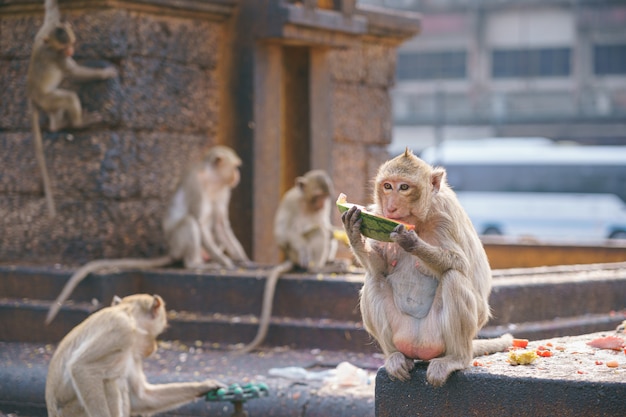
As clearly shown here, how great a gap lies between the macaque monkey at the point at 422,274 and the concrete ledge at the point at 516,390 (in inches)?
2.8

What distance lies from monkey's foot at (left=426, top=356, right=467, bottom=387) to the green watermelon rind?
60 cm

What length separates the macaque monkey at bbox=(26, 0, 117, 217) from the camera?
Result: 9336 mm

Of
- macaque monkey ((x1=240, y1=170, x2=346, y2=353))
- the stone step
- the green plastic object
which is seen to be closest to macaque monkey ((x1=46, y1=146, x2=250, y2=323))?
macaque monkey ((x1=240, y1=170, x2=346, y2=353))

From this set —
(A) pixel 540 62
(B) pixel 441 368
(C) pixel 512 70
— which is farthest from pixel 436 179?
(C) pixel 512 70

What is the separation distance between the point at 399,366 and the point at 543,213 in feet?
82.0

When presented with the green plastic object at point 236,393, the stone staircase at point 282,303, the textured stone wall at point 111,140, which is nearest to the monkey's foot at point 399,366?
the green plastic object at point 236,393

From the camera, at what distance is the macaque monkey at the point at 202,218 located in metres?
9.63

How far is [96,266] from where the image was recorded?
9.15 meters

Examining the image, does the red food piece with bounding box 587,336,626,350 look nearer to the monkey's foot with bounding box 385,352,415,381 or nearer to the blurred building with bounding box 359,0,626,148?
the monkey's foot with bounding box 385,352,415,381

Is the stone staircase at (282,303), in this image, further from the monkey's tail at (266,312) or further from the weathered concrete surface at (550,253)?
the weathered concrete surface at (550,253)

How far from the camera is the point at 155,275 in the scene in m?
9.31

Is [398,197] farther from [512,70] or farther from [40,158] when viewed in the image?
[512,70]

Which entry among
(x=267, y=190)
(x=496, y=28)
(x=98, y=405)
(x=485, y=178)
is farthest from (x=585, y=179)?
(x=98, y=405)

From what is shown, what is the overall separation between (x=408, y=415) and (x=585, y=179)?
2490 centimetres
